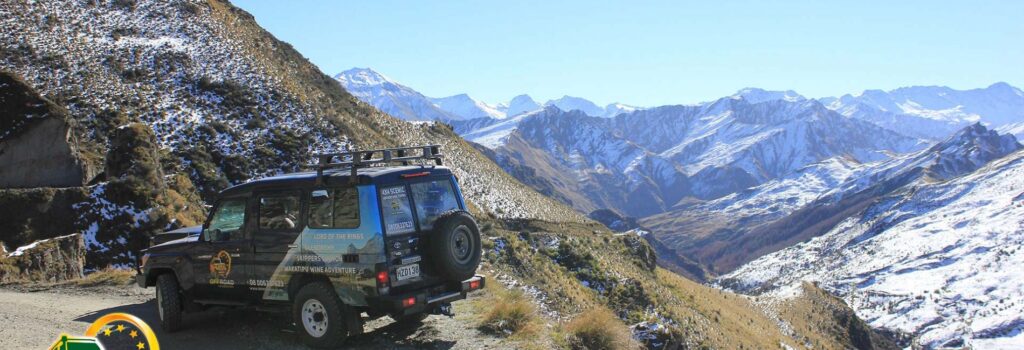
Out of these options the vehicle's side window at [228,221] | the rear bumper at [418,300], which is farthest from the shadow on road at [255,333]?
the vehicle's side window at [228,221]

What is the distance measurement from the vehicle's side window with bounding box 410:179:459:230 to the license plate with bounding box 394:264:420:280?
2.09ft

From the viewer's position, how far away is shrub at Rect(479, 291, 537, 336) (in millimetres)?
12031

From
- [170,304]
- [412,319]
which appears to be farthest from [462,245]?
[170,304]

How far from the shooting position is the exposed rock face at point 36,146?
2662 centimetres

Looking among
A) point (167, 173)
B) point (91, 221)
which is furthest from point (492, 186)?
point (91, 221)

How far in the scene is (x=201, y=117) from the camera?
42438 millimetres

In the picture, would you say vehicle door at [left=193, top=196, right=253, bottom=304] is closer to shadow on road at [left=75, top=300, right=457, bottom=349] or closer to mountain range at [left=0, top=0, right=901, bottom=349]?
shadow on road at [left=75, top=300, right=457, bottom=349]

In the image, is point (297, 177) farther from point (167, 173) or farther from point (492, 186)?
point (492, 186)

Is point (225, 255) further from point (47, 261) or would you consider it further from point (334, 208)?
point (47, 261)

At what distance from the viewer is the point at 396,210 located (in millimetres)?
10094

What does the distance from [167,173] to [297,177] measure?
26.6m

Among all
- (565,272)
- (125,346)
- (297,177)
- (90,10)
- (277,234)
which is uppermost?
(90,10)

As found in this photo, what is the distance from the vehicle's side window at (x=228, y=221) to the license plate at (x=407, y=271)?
3020mm

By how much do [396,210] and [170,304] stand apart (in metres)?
4.89
